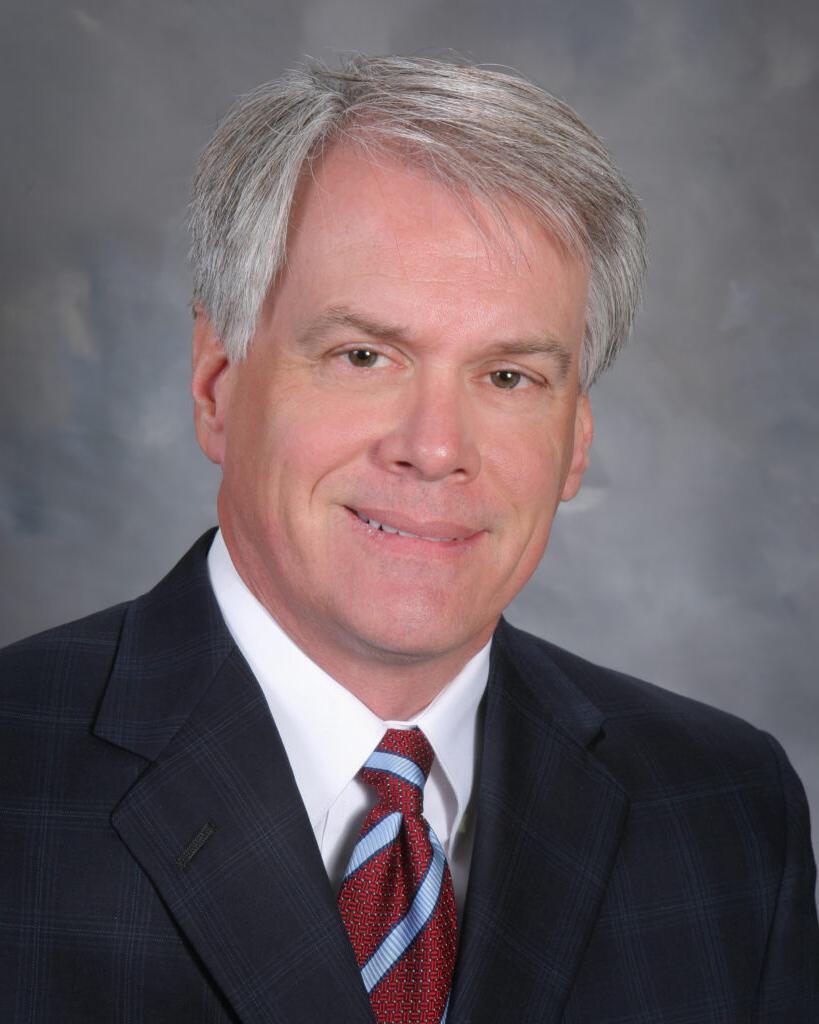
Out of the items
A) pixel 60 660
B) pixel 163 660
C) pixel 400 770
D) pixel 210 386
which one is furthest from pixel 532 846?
pixel 210 386

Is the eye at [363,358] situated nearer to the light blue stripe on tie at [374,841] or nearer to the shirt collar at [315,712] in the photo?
the shirt collar at [315,712]

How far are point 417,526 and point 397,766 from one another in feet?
1.41

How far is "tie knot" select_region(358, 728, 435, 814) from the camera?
2682 millimetres

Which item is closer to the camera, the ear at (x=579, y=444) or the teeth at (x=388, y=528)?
the teeth at (x=388, y=528)

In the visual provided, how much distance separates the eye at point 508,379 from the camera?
273 cm

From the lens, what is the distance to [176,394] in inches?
165

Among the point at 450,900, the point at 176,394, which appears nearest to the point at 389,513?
the point at 450,900

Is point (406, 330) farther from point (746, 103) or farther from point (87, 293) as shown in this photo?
point (746, 103)

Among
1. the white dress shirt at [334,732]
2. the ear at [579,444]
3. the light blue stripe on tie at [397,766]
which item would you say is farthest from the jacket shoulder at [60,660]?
the ear at [579,444]

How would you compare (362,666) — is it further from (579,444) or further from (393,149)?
(393,149)

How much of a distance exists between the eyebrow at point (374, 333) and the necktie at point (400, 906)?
2.45 feet

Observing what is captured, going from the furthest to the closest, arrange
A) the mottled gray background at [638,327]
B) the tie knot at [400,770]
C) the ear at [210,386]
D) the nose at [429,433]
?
1. the mottled gray background at [638,327]
2. the ear at [210,386]
3. the tie knot at [400,770]
4. the nose at [429,433]

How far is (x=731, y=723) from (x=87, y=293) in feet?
6.63

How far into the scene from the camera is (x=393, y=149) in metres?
2.66
